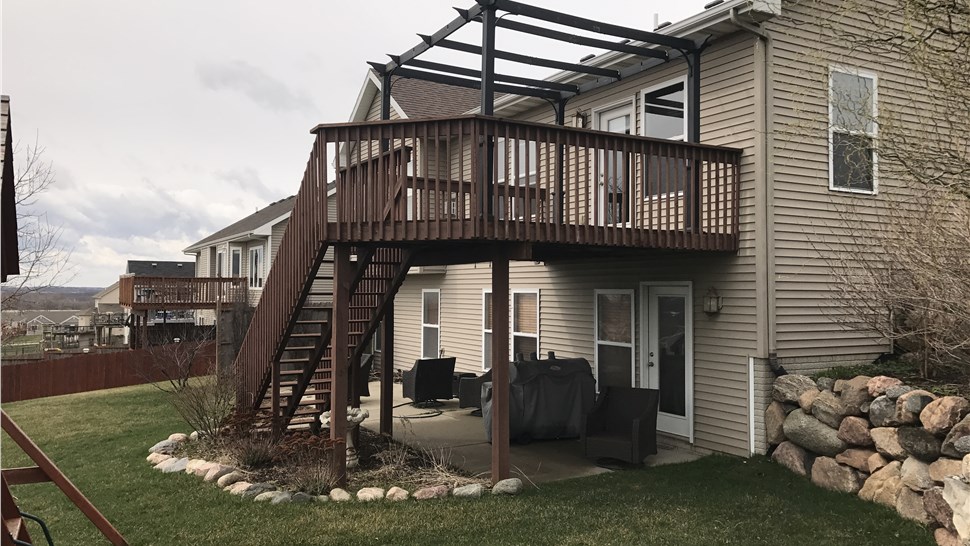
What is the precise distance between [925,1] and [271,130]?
16.3 metres

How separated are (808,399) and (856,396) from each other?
61 centimetres

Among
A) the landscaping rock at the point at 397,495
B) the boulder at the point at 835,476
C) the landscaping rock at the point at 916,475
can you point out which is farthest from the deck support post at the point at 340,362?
the landscaping rock at the point at 916,475

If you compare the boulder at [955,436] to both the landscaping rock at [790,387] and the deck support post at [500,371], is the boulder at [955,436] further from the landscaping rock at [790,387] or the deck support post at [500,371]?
the deck support post at [500,371]

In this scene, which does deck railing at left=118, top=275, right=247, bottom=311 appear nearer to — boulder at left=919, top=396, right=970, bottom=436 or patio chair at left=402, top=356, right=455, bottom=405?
patio chair at left=402, top=356, right=455, bottom=405

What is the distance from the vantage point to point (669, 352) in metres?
9.65

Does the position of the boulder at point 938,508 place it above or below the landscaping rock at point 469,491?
above

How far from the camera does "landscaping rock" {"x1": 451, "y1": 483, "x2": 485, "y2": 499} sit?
705cm

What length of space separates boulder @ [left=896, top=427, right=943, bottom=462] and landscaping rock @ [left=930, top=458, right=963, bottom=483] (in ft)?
0.29

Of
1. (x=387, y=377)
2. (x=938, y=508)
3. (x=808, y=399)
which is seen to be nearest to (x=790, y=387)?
(x=808, y=399)

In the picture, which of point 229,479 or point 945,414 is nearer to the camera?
point 945,414

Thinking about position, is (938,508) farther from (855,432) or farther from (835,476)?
(835,476)

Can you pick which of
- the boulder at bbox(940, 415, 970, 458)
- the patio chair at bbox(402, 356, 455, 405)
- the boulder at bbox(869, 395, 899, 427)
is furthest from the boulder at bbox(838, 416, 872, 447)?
the patio chair at bbox(402, 356, 455, 405)

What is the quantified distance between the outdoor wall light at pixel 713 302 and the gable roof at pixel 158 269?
4683 centimetres

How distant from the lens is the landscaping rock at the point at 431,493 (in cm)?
705
